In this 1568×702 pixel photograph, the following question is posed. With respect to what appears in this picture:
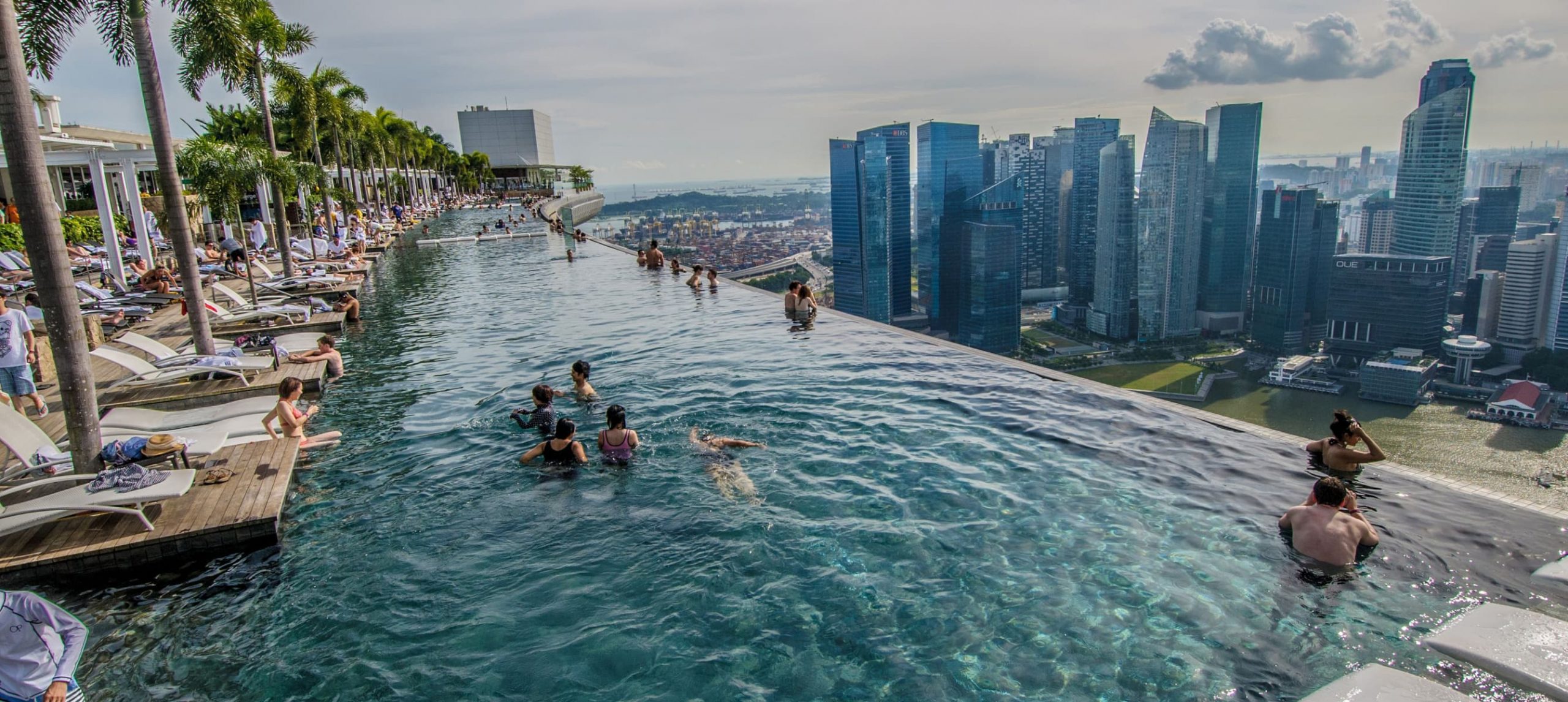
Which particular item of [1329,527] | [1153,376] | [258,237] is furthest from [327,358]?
[1153,376]

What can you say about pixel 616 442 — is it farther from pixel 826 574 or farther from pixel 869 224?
pixel 869 224

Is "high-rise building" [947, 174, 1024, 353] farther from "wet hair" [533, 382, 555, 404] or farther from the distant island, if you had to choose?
the distant island

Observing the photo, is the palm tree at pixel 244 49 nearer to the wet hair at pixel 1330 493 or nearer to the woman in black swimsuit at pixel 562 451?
the woman in black swimsuit at pixel 562 451

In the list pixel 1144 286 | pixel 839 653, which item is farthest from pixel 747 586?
pixel 1144 286

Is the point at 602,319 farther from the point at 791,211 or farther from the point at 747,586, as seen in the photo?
the point at 791,211

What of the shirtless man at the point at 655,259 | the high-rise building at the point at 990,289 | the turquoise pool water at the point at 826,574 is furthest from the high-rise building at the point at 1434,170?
the turquoise pool water at the point at 826,574

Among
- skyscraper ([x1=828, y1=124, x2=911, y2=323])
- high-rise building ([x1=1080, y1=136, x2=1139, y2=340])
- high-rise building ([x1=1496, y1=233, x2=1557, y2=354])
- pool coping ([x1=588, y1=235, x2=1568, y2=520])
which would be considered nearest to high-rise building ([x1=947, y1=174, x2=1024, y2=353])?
skyscraper ([x1=828, y1=124, x2=911, y2=323])
